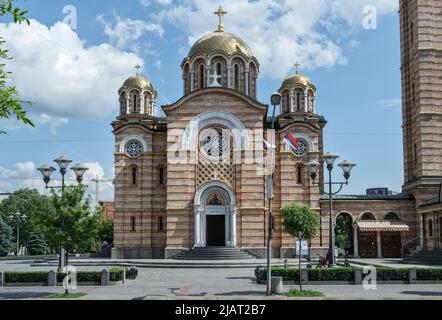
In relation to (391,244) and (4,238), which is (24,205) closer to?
(4,238)

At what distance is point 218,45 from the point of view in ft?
146

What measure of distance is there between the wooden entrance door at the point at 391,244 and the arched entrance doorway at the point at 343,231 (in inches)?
96.1

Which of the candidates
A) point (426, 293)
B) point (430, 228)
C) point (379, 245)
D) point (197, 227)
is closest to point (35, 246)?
point (197, 227)

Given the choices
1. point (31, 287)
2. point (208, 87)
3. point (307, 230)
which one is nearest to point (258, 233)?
point (208, 87)

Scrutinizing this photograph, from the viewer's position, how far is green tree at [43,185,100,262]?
2138 cm

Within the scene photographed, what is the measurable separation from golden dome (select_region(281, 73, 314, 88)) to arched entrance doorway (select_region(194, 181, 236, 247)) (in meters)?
10.9

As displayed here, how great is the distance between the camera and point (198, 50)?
147 ft

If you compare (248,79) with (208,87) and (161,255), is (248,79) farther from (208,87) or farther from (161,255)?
(161,255)

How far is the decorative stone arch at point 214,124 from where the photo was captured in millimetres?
40375

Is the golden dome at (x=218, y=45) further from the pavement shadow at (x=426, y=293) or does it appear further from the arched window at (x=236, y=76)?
the pavement shadow at (x=426, y=293)

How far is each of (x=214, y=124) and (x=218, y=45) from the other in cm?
772

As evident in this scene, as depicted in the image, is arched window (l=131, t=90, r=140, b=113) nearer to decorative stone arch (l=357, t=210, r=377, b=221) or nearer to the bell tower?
decorative stone arch (l=357, t=210, r=377, b=221)

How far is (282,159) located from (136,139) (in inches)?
451

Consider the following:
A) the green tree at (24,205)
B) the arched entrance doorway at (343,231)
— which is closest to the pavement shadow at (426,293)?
the arched entrance doorway at (343,231)
